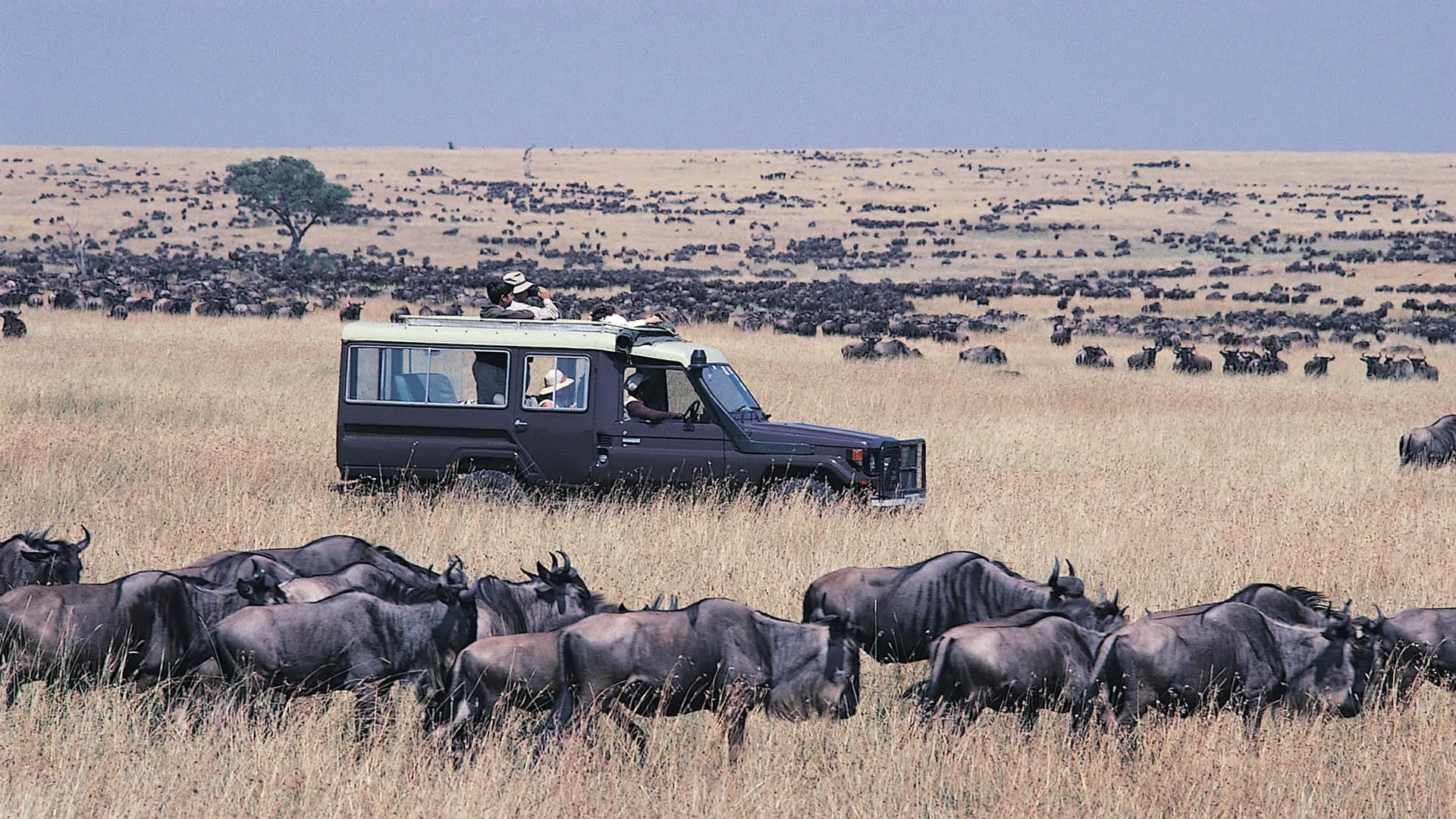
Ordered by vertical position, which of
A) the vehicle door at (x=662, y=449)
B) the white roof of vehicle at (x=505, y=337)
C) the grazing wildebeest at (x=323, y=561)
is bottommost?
the grazing wildebeest at (x=323, y=561)

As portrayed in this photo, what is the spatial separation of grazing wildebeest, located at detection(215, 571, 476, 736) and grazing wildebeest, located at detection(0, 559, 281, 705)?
1.22 ft

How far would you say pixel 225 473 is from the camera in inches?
525

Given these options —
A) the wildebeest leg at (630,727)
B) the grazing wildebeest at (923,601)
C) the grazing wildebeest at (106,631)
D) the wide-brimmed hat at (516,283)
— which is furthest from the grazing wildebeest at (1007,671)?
the wide-brimmed hat at (516,283)

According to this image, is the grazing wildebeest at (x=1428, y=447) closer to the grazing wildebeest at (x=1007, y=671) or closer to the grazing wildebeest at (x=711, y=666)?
the grazing wildebeest at (x=1007, y=671)

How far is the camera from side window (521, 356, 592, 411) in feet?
39.2

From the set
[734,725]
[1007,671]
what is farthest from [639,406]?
[1007,671]

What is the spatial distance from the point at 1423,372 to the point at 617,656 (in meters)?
26.9

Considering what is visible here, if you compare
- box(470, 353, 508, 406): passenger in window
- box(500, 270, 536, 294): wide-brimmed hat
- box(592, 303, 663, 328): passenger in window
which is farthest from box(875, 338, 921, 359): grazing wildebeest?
box(470, 353, 508, 406): passenger in window

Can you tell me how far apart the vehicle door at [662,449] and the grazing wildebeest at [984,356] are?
18206 millimetres

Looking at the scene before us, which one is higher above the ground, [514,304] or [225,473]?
[514,304]

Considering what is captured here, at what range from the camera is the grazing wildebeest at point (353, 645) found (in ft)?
20.9

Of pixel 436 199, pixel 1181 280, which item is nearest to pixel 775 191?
pixel 436 199

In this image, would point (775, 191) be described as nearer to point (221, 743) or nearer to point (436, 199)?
point (436, 199)

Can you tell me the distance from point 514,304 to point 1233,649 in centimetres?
791
